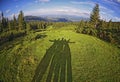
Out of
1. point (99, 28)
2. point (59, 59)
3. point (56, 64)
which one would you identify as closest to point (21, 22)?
point (59, 59)

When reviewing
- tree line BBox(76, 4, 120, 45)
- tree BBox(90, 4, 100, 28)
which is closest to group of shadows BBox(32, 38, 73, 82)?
tree line BBox(76, 4, 120, 45)

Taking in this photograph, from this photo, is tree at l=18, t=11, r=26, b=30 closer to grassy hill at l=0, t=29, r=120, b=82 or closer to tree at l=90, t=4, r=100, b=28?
grassy hill at l=0, t=29, r=120, b=82

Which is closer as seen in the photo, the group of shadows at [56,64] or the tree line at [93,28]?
the group of shadows at [56,64]

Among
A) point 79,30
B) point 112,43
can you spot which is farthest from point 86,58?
point 79,30

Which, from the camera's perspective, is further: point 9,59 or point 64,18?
point 64,18

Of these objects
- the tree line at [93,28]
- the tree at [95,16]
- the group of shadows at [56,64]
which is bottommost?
the group of shadows at [56,64]

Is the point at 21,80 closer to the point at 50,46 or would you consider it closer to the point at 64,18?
the point at 50,46

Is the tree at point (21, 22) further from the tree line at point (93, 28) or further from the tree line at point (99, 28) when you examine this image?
the tree line at point (99, 28)

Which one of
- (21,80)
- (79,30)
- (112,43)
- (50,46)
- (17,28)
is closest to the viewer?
(21,80)

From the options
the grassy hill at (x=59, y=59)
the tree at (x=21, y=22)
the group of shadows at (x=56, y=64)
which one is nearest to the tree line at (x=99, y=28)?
the grassy hill at (x=59, y=59)
